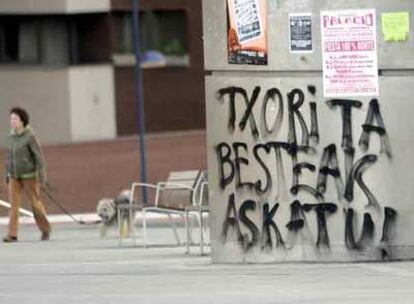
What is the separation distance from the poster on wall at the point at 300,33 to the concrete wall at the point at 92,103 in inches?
971

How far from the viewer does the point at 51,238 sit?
18.8 metres

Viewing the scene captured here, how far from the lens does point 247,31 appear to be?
43.2 feet

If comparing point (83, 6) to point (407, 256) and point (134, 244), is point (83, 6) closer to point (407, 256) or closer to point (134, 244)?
point (134, 244)

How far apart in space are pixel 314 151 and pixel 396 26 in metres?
1.38

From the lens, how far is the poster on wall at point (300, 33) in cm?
1302

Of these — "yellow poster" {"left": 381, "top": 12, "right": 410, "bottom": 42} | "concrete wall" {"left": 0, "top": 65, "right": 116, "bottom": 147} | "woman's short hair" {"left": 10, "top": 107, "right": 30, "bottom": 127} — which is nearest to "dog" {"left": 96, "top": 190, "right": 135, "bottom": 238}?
"woman's short hair" {"left": 10, "top": 107, "right": 30, "bottom": 127}

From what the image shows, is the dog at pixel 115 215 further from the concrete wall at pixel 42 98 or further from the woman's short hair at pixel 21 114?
the concrete wall at pixel 42 98

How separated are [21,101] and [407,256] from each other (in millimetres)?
25567

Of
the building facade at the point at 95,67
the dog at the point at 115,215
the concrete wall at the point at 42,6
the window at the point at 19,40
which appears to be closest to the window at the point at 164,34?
the building facade at the point at 95,67

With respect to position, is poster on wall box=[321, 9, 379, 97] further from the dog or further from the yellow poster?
the dog

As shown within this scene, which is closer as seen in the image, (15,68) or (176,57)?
(15,68)

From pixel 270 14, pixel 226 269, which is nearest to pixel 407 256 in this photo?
pixel 226 269

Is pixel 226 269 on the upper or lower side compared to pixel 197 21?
lower

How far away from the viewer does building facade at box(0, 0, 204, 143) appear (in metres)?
37.6
